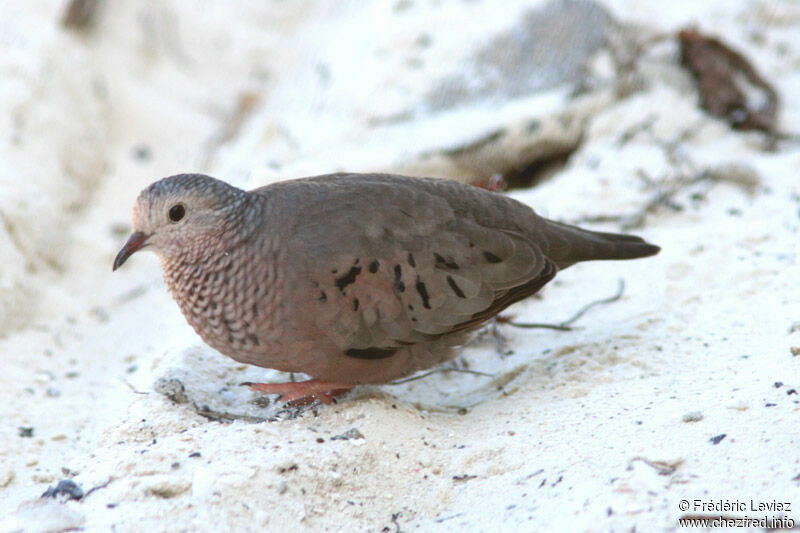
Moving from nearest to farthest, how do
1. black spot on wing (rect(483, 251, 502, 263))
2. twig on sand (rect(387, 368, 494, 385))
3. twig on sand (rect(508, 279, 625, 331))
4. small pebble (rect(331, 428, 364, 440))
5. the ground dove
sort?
small pebble (rect(331, 428, 364, 440))
the ground dove
black spot on wing (rect(483, 251, 502, 263))
twig on sand (rect(387, 368, 494, 385))
twig on sand (rect(508, 279, 625, 331))

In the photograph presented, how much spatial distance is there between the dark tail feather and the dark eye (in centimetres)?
146

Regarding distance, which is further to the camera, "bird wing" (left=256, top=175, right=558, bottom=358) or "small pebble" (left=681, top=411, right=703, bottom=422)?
"bird wing" (left=256, top=175, right=558, bottom=358)

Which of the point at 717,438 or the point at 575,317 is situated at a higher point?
the point at 575,317

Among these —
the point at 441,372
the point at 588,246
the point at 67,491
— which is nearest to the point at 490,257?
the point at 588,246

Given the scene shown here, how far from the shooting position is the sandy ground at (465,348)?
2.50 metres

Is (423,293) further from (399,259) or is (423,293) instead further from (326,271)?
(326,271)

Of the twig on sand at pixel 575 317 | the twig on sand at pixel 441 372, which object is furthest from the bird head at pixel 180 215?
the twig on sand at pixel 575 317

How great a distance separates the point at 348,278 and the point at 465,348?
1003 mm

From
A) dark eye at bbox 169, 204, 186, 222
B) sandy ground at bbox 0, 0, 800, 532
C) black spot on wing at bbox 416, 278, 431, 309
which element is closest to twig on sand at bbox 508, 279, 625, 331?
sandy ground at bbox 0, 0, 800, 532

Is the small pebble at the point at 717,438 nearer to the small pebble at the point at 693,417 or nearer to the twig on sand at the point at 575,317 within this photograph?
the small pebble at the point at 693,417

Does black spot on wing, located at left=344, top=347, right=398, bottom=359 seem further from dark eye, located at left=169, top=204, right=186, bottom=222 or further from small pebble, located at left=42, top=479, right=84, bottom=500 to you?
small pebble, located at left=42, top=479, right=84, bottom=500

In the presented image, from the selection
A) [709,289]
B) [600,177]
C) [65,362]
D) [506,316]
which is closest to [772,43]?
[600,177]

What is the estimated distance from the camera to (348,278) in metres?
3.05

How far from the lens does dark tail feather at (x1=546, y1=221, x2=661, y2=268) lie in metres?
3.59
